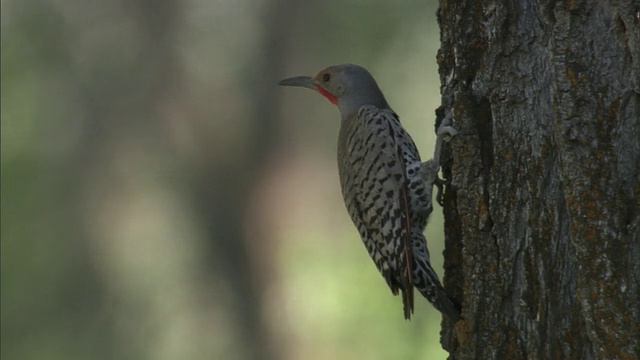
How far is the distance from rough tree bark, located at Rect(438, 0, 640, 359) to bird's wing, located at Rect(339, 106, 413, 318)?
2.13 feet

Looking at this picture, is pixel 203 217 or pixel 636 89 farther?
pixel 203 217

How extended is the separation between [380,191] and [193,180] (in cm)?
588

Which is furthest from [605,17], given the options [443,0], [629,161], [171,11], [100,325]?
[100,325]

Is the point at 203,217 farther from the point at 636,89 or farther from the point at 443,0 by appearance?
the point at 636,89

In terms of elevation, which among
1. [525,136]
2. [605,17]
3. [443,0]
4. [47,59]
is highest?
[47,59]

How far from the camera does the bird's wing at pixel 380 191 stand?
15.0ft

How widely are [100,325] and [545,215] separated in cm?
884

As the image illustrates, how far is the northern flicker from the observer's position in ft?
14.8

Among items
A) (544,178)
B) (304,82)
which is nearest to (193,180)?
(304,82)

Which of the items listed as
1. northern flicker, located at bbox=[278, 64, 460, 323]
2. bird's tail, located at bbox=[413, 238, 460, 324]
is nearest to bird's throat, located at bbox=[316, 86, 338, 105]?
northern flicker, located at bbox=[278, 64, 460, 323]

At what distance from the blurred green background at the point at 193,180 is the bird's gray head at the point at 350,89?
3813 millimetres

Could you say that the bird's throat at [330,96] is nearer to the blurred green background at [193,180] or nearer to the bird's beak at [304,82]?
the bird's beak at [304,82]

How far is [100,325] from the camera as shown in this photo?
11469mm

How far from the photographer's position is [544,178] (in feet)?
11.0
